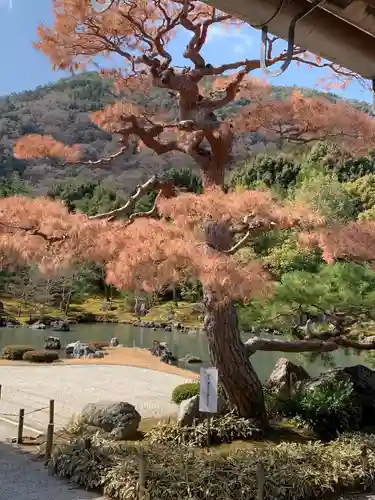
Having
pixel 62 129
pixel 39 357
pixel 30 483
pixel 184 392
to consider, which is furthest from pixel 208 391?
pixel 62 129

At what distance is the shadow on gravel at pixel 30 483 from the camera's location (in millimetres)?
3979

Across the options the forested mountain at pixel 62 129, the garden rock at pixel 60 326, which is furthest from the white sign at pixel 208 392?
the forested mountain at pixel 62 129

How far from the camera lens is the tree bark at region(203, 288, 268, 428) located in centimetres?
531

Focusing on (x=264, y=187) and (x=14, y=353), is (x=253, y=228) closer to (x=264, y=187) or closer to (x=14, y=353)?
(x=264, y=187)

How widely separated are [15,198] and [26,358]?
918 centimetres

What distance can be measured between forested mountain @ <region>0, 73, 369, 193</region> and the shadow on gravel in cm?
4483

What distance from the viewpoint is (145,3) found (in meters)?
5.26

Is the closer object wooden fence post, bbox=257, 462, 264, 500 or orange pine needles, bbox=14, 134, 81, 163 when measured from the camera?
wooden fence post, bbox=257, 462, 264, 500

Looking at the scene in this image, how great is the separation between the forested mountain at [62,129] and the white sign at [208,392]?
45164 mm

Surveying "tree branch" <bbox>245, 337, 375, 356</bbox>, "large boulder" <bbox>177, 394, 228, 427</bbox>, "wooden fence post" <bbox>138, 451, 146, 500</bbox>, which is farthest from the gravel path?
"wooden fence post" <bbox>138, 451, 146, 500</bbox>

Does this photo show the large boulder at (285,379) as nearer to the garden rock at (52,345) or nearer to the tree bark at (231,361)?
the tree bark at (231,361)

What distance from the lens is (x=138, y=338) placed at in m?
19.5

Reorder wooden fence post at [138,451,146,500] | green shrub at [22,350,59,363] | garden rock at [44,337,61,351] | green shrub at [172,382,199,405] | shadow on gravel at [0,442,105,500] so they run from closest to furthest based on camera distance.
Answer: wooden fence post at [138,451,146,500] < shadow on gravel at [0,442,105,500] < green shrub at [172,382,199,405] < green shrub at [22,350,59,363] < garden rock at [44,337,61,351]

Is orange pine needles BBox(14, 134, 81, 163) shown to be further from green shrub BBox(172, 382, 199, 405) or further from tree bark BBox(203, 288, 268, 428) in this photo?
green shrub BBox(172, 382, 199, 405)
